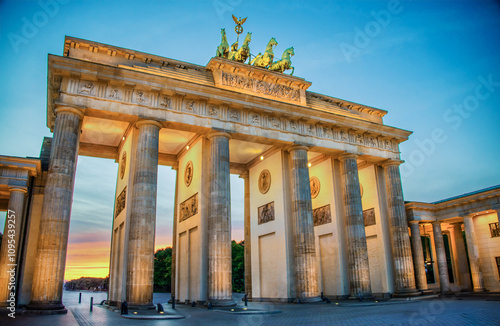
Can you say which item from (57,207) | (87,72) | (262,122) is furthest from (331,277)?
(87,72)

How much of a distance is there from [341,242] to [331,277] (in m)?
2.80

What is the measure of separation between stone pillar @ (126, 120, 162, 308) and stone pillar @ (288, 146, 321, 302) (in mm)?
9457

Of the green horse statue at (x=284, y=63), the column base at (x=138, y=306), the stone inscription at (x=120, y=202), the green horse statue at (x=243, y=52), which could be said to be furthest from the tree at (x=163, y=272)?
the column base at (x=138, y=306)

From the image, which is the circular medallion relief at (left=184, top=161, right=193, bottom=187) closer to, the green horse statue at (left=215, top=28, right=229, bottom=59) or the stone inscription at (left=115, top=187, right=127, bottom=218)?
the stone inscription at (left=115, top=187, right=127, bottom=218)

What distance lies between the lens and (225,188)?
22078mm

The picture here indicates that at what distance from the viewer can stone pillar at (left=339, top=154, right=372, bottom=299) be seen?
25.4 m

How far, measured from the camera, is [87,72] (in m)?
19.9

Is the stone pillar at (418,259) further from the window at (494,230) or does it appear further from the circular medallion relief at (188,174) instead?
the circular medallion relief at (188,174)

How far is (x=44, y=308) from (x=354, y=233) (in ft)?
64.0

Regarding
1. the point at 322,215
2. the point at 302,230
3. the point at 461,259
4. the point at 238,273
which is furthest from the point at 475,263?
the point at 238,273

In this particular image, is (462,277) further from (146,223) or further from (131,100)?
(131,100)

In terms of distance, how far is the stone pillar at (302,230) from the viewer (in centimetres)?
2327

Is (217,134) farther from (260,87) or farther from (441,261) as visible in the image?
(441,261)

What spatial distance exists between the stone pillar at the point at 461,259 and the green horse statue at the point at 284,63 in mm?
21619
